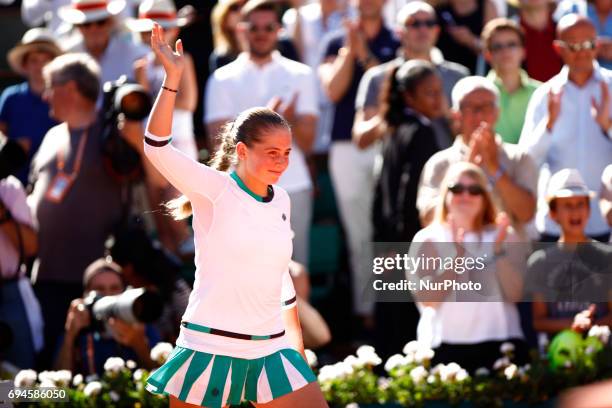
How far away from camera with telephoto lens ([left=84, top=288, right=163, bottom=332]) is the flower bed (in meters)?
0.27

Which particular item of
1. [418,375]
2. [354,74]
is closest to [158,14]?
[354,74]

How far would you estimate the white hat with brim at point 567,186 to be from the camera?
6359 mm

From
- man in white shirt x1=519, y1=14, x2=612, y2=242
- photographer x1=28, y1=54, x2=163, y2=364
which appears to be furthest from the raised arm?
man in white shirt x1=519, y1=14, x2=612, y2=242

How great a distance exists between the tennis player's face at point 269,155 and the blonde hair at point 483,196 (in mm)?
2148

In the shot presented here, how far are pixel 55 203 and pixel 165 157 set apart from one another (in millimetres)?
3024

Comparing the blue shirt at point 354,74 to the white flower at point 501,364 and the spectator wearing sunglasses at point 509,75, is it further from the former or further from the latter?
the white flower at point 501,364

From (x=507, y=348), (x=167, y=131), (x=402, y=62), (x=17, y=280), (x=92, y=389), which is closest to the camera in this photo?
(x=167, y=131)

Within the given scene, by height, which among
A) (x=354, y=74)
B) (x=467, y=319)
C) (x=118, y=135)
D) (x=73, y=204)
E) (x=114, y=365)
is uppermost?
(x=354, y=74)

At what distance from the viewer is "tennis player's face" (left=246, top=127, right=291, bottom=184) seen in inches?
164

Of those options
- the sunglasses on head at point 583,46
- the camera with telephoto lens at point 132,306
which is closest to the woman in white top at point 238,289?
the camera with telephoto lens at point 132,306

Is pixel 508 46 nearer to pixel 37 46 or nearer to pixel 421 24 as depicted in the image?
pixel 421 24

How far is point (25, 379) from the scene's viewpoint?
5.73 m

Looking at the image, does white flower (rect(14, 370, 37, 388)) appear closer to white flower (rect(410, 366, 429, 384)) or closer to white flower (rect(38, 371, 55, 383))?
white flower (rect(38, 371, 55, 383))

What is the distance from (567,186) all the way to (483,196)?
476 millimetres
